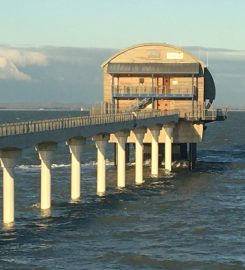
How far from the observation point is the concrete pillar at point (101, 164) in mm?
63969

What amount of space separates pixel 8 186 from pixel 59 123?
9354 millimetres

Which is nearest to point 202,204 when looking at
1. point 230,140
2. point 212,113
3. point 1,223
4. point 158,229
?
point 158,229

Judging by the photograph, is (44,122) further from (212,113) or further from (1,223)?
(212,113)

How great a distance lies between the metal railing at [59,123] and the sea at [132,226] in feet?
19.0

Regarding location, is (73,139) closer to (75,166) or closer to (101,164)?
(75,166)

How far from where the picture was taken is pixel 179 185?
71.3m

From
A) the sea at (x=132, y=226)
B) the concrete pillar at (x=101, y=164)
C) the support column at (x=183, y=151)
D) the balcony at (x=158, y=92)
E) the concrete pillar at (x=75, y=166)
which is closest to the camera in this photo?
the sea at (x=132, y=226)

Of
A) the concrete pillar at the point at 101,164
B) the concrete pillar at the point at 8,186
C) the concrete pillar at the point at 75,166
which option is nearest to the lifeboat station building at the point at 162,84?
the concrete pillar at the point at 101,164

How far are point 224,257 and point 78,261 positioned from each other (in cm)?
754

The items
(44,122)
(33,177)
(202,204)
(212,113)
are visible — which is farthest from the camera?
(212,113)

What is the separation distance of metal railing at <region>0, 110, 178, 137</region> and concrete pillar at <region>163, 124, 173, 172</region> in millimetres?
6650

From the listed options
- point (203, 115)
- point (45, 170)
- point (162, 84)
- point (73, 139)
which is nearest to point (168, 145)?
point (203, 115)

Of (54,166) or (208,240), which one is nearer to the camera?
(208,240)

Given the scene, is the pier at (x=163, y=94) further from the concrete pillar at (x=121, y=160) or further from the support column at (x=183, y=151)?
the concrete pillar at (x=121, y=160)
